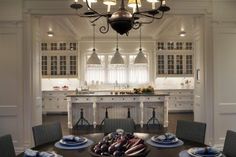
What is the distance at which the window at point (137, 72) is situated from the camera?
32.8 ft

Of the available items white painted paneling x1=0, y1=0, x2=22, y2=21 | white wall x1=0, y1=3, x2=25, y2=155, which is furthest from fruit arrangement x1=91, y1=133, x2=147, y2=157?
white painted paneling x1=0, y1=0, x2=22, y2=21

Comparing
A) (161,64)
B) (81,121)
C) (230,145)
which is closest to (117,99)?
(81,121)

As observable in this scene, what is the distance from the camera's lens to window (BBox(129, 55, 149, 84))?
1001cm

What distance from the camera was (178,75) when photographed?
1013cm

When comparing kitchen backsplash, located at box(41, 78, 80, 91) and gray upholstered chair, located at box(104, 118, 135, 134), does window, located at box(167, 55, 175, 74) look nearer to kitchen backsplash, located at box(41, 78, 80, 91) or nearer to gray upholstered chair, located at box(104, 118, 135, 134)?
kitchen backsplash, located at box(41, 78, 80, 91)

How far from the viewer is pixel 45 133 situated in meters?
2.86

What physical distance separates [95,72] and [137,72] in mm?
1692

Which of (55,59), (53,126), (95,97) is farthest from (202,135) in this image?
(55,59)

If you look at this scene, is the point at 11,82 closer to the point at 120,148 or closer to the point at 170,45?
the point at 120,148

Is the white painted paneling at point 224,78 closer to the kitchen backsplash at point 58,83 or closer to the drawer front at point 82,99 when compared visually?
the drawer front at point 82,99

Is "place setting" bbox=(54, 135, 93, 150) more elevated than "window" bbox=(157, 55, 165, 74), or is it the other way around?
"window" bbox=(157, 55, 165, 74)

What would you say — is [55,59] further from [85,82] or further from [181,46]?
[181,46]

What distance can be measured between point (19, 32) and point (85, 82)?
Answer: 5.44m

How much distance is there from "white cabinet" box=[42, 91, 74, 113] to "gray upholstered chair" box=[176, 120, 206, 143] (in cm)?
727
